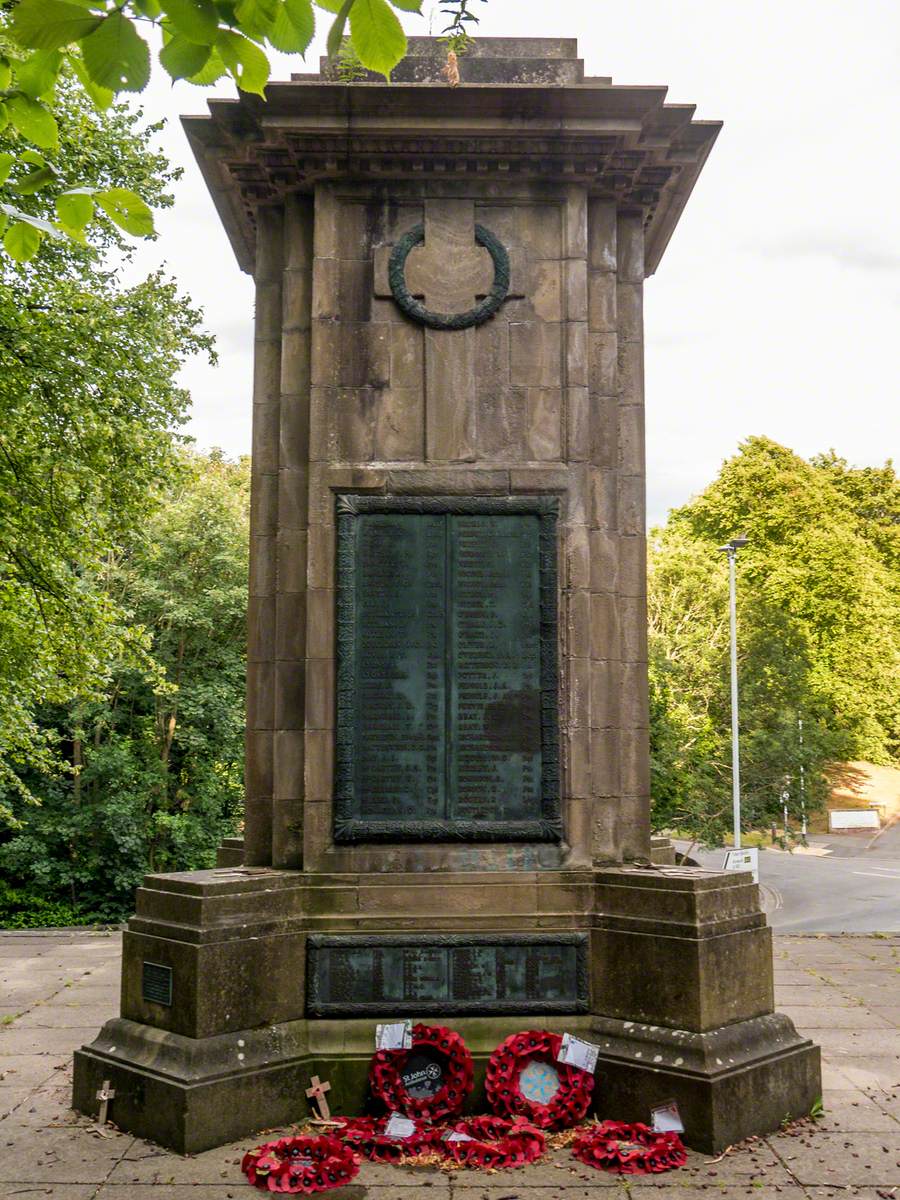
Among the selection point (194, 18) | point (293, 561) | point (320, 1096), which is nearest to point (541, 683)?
point (293, 561)

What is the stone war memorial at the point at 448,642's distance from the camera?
25.5 ft

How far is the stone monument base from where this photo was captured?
7379 mm

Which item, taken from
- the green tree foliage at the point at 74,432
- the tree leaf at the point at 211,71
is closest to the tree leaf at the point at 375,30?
the tree leaf at the point at 211,71

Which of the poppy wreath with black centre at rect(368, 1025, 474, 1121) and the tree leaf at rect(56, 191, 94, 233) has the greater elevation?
the tree leaf at rect(56, 191, 94, 233)

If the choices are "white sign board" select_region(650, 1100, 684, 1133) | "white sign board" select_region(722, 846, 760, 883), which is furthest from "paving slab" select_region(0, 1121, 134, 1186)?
"white sign board" select_region(722, 846, 760, 883)

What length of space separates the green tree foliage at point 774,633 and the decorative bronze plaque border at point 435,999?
80.0 feet

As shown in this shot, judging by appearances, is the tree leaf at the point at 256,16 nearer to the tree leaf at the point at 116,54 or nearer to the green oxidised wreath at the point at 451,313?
the tree leaf at the point at 116,54

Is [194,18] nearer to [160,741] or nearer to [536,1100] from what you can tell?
[536,1100]

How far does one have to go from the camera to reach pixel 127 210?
4988mm

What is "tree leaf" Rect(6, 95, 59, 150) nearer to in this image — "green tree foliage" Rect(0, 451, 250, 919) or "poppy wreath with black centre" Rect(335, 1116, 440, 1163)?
"poppy wreath with black centre" Rect(335, 1116, 440, 1163)

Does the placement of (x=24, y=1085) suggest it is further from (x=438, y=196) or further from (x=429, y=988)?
(x=438, y=196)

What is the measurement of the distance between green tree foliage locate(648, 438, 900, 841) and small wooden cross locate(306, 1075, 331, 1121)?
2517 centimetres

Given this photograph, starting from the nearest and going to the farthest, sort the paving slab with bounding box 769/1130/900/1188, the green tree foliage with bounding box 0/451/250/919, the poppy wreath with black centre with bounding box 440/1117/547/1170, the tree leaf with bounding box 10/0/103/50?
the tree leaf with bounding box 10/0/103/50
the paving slab with bounding box 769/1130/900/1188
the poppy wreath with black centre with bounding box 440/1117/547/1170
the green tree foliage with bounding box 0/451/250/919

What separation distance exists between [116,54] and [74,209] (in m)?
1.27
